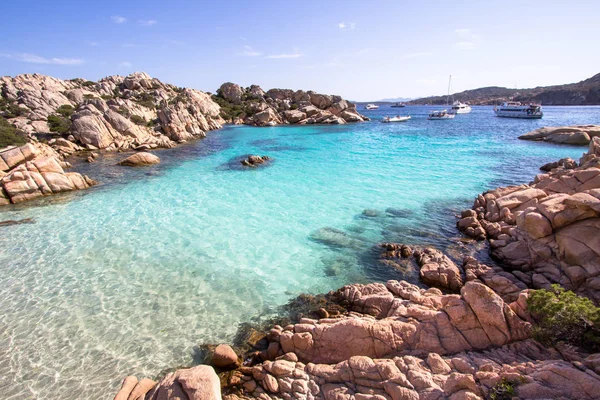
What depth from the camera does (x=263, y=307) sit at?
1102cm

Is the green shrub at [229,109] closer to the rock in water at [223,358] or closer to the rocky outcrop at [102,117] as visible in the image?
the rocky outcrop at [102,117]

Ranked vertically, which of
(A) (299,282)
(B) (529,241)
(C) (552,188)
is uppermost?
(C) (552,188)

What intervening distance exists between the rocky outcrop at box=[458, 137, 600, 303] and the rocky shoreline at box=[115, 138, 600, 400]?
0.13 ft

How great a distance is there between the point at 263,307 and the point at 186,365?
3.18 meters

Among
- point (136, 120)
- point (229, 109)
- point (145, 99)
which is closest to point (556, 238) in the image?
point (136, 120)

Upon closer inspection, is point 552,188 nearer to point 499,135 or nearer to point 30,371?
point 30,371

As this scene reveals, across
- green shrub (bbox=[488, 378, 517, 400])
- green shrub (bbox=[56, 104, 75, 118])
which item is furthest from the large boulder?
green shrub (bbox=[488, 378, 517, 400])

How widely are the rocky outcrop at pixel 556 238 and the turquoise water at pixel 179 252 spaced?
2.48 m

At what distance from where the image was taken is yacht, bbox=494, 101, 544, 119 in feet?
260

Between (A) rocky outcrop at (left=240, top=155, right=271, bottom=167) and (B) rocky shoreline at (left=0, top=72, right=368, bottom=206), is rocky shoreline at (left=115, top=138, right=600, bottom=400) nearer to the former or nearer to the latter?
(B) rocky shoreline at (left=0, top=72, right=368, bottom=206)

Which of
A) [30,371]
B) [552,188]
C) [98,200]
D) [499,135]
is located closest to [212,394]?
[30,371]

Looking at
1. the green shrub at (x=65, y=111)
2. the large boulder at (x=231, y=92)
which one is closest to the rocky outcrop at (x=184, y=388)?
the green shrub at (x=65, y=111)

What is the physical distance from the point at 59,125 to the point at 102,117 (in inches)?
212

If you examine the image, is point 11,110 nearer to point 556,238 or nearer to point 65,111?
point 65,111
